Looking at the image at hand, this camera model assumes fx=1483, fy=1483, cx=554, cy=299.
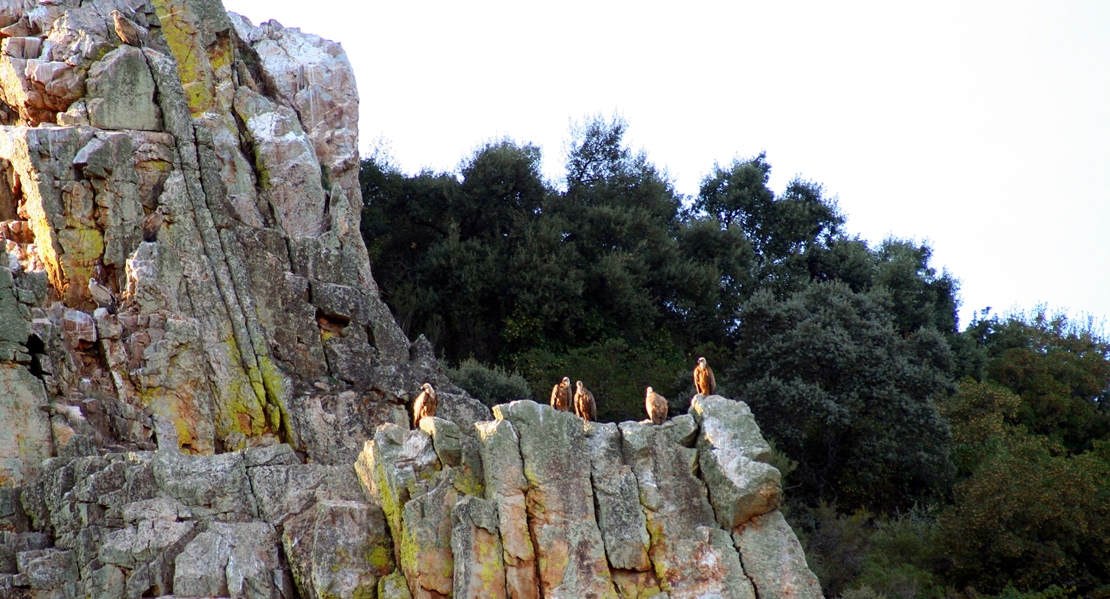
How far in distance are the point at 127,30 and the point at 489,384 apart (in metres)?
12.5

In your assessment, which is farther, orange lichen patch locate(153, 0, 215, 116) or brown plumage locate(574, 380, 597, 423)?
orange lichen patch locate(153, 0, 215, 116)

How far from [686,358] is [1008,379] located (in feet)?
32.0

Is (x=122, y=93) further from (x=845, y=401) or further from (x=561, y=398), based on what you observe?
(x=845, y=401)

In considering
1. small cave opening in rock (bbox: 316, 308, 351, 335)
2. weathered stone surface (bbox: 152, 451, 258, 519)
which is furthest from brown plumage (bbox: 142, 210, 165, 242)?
weathered stone surface (bbox: 152, 451, 258, 519)

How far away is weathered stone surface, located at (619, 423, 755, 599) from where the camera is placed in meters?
20.0

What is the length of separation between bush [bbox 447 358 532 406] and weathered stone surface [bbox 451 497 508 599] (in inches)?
606

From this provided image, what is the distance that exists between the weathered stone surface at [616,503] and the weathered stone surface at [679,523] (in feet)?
0.46

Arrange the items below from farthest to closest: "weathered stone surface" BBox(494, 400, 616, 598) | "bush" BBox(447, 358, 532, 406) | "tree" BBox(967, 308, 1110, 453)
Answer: "tree" BBox(967, 308, 1110, 453) → "bush" BBox(447, 358, 532, 406) → "weathered stone surface" BBox(494, 400, 616, 598)

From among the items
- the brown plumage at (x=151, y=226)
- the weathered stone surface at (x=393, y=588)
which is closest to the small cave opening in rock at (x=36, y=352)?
the brown plumage at (x=151, y=226)

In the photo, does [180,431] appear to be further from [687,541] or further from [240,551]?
[687,541]

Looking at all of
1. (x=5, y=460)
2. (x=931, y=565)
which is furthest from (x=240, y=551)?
(x=931, y=565)

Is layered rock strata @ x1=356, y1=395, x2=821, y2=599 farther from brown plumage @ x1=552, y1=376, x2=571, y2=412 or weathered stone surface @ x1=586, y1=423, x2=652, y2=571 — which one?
brown plumage @ x1=552, y1=376, x2=571, y2=412

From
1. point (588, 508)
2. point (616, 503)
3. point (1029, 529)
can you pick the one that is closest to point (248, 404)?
point (588, 508)

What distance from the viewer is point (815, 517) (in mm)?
35344
